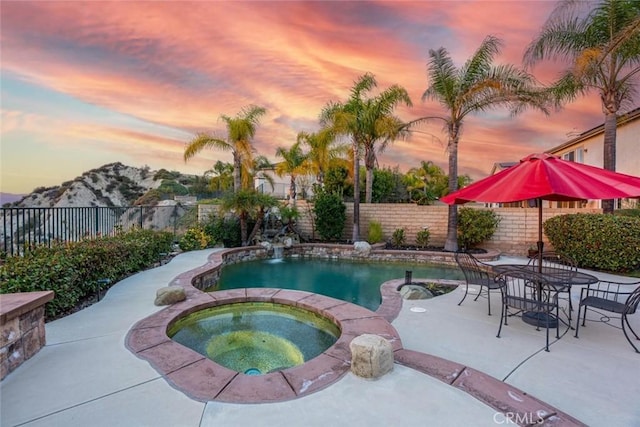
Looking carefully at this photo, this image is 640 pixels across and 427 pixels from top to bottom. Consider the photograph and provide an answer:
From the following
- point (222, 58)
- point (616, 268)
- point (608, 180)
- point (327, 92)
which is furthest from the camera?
point (327, 92)

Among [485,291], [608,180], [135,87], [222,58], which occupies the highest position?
[222,58]

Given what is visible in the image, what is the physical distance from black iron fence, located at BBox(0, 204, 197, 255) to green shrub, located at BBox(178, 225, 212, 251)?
647 millimetres

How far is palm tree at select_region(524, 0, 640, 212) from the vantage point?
8.14 m

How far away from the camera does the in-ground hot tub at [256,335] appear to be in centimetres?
390

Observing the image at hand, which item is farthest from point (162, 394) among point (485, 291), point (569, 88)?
point (569, 88)

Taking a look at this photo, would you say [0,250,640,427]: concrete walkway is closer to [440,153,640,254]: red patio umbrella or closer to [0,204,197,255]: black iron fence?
[440,153,640,254]: red patio umbrella

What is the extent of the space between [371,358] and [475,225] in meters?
10.4

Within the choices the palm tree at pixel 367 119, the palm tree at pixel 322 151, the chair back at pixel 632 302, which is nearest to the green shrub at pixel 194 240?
the palm tree at pixel 367 119

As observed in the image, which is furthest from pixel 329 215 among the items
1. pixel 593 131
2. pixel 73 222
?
pixel 593 131

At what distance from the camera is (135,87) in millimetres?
9328

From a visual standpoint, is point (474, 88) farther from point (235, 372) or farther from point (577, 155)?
point (235, 372)

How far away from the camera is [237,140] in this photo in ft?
42.4

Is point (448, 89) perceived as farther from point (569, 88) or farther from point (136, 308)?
point (136, 308)

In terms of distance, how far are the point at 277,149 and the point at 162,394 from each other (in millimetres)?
19544
